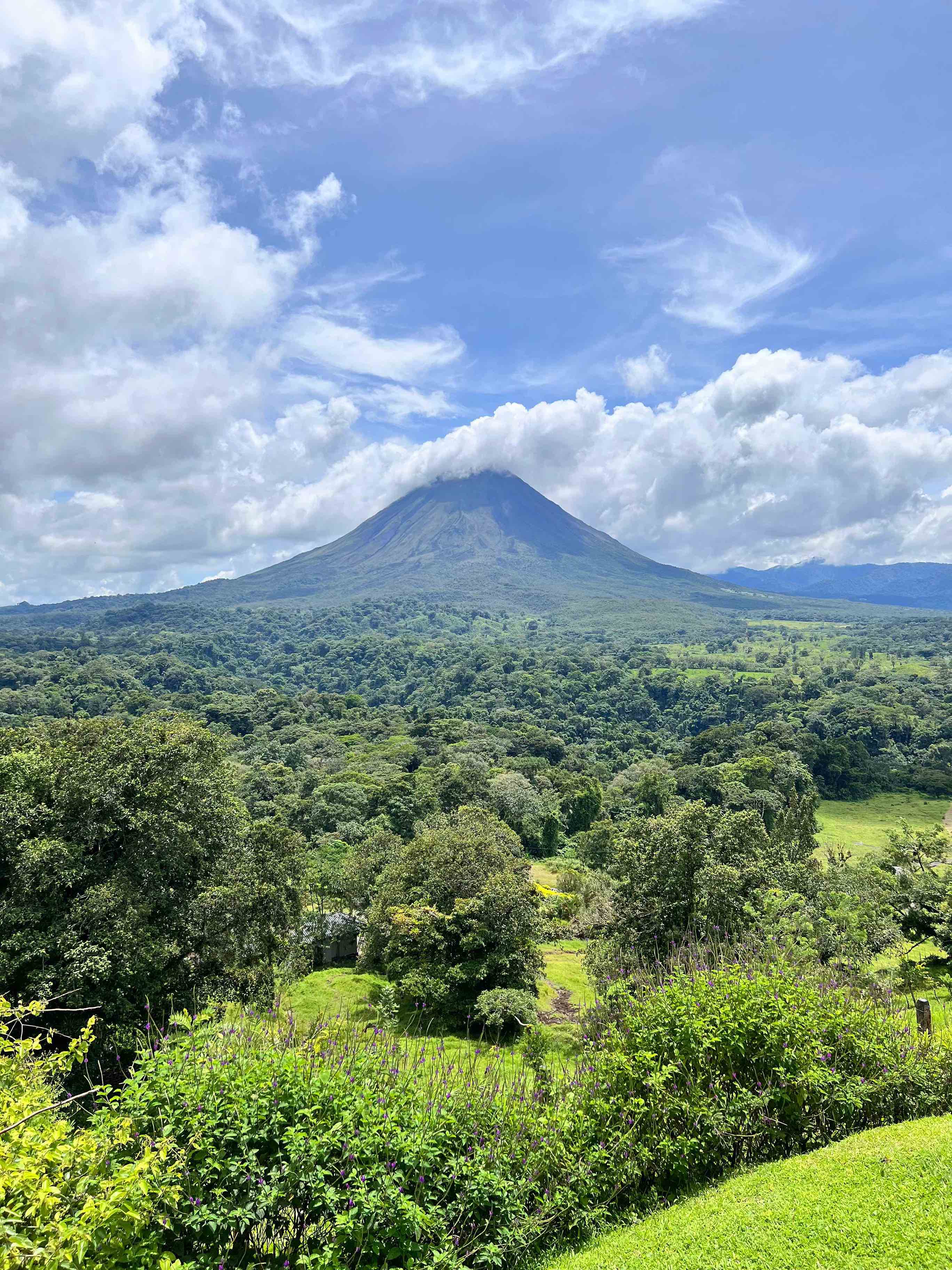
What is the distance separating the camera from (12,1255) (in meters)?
3.13

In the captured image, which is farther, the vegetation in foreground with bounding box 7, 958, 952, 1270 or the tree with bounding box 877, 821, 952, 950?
the tree with bounding box 877, 821, 952, 950

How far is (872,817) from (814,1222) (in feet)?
185

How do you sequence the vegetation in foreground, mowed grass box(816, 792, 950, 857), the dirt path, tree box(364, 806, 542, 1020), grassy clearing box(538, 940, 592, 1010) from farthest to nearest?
mowed grass box(816, 792, 950, 857) < grassy clearing box(538, 940, 592, 1010) < tree box(364, 806, 542, 1020) < the dirt path < the vegetation in foreground

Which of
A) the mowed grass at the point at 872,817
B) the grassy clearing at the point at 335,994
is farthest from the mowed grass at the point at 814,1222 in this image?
the mowed grass at the point at 872,817

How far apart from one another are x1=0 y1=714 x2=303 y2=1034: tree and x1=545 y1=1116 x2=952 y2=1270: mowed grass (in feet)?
26.6

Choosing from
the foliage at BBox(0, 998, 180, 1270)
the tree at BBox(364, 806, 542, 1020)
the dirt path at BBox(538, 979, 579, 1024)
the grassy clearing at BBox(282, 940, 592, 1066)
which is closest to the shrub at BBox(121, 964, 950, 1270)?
the foliage at BBox(0, 998, 180, 1270)

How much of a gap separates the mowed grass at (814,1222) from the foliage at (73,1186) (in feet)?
10.6

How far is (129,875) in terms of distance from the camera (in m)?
11.6

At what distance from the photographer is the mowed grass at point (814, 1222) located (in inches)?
189

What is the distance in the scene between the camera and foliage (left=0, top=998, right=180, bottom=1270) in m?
3.13

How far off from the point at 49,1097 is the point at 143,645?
5878 inches

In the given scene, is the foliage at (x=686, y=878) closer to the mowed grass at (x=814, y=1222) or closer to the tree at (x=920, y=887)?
the tree at (x=920, y=887)

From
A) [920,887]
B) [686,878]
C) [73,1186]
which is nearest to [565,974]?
[686,878]

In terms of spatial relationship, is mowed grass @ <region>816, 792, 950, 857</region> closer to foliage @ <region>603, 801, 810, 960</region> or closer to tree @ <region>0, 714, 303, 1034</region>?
foliage @ <region>603, 801, 810, 960</region>
